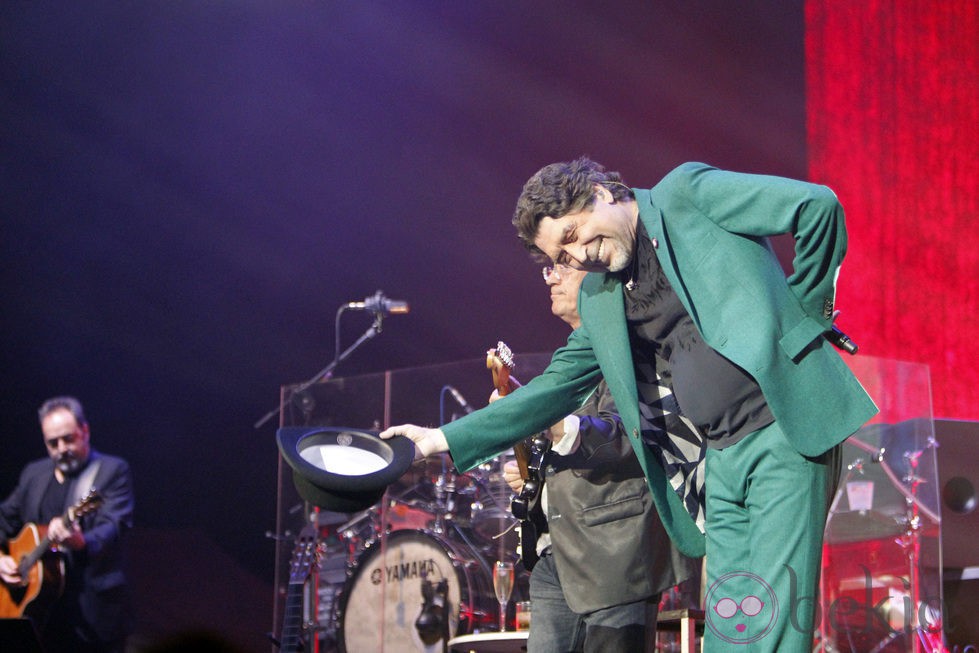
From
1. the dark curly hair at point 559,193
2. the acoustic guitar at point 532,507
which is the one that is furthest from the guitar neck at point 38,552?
the dark curly hair at point 559,193

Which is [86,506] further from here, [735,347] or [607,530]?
[735,347]

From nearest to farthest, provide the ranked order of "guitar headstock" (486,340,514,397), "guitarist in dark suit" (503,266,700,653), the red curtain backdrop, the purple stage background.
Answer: "guitarist in dark suit" (503,266,700,653), "guitar headstock" (486,340,514,397), the red curtain backdrop, the purple stage background

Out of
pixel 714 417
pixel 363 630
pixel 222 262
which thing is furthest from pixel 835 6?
pixel 714 417

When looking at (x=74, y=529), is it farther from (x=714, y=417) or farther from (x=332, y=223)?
(x=714, y=417)

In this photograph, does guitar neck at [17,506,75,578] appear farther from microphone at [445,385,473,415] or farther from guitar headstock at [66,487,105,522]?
microphone at [445,385,473,415]

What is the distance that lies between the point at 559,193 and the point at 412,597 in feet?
11.1

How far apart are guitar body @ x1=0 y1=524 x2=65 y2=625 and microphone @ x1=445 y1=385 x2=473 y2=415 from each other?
2.57 meters

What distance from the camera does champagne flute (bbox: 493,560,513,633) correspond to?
4965 millimetres

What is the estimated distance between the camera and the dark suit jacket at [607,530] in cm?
309

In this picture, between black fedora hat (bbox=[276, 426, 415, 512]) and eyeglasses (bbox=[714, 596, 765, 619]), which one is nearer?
eyeglasses (bbox=[714, 596, 765, 619])

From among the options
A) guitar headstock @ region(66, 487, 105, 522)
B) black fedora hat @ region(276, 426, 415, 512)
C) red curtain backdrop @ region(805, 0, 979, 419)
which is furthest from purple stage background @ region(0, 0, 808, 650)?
black fedora hat @ region(276, 426, 415, 512)

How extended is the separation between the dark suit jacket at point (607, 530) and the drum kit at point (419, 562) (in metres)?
1.64

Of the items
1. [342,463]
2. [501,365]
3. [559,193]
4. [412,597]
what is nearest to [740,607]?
[342,463]

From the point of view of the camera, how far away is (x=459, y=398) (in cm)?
541
